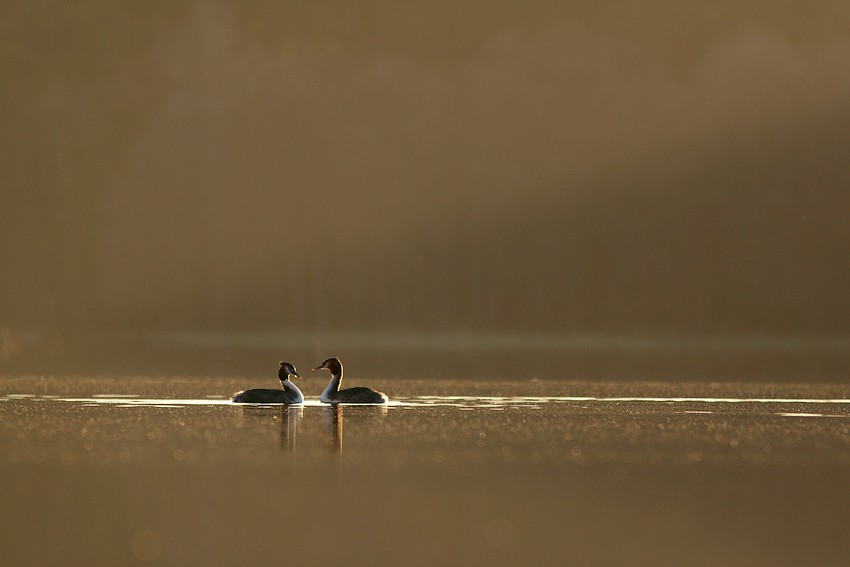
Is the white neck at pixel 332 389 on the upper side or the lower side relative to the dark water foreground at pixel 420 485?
upper

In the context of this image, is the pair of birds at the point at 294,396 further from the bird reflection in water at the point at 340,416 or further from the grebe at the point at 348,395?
the bird reflection in water at the point at 340,416

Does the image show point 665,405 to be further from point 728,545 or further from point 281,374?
point 728,545

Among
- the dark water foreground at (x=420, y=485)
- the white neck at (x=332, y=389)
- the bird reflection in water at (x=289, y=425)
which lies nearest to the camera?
the dark water foreground at (x=420, y=485)

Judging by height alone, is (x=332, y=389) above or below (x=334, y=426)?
above

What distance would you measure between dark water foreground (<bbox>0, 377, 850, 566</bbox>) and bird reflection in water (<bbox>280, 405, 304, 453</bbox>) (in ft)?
0.24

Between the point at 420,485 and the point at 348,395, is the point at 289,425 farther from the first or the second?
the point at 420,485

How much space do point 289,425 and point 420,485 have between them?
380 inches

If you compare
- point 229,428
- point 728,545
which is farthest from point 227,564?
point 229,428

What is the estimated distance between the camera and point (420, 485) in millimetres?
21750

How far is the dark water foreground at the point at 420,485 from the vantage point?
56.2 feet

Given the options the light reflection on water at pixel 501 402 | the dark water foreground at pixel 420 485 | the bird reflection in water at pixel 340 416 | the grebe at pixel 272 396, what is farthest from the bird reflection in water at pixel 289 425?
the light reflection on water at pixel 501 402

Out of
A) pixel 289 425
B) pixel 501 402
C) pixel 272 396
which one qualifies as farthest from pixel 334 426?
pixel 501 402

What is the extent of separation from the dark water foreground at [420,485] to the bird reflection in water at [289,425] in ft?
0.24

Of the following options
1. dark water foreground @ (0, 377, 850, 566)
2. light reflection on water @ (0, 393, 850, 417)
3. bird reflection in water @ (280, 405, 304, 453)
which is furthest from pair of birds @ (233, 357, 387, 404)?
dark water foreground @ (0, 377, 850, 566)
